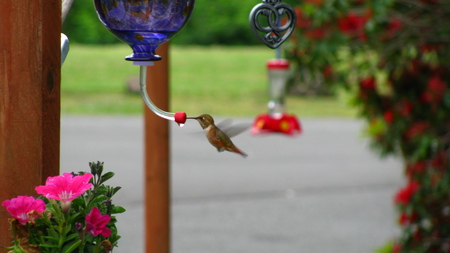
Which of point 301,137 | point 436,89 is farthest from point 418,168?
point 301,137

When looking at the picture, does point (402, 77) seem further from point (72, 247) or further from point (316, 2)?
point (72, 247)

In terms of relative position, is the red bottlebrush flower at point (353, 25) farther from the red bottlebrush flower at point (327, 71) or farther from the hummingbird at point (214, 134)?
the hummingbird at point (214, 134)

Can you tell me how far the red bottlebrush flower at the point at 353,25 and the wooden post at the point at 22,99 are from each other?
2768 mm

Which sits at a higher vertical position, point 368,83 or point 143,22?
point 143,22

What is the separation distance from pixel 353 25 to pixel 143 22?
9.10 ft

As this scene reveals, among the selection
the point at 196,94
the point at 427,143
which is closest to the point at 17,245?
the point at 427,143

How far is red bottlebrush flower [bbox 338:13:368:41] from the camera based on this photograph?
434 cm

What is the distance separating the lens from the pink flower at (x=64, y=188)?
1448mm

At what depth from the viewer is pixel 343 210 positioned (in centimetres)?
858

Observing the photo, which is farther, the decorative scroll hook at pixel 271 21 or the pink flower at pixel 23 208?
the decorative scroll hook at pixel 271 21

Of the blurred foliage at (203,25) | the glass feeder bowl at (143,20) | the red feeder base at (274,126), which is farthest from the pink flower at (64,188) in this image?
the blurred foliage at (203,25)

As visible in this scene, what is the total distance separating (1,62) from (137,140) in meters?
11.1

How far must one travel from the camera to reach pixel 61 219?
4.75 ft

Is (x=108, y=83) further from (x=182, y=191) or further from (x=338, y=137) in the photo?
(x=182, y=191)
